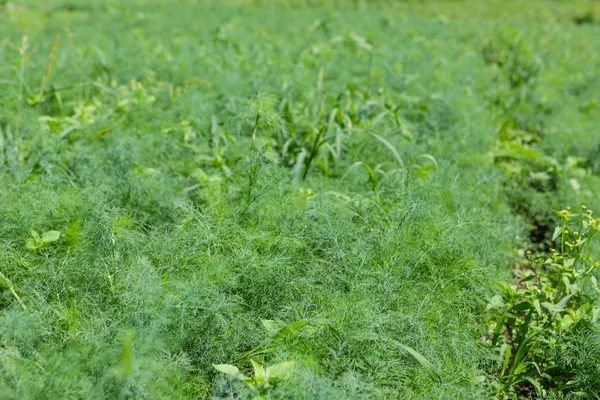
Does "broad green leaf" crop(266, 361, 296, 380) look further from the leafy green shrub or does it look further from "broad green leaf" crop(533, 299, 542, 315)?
"broad green leaf" crop(533, 299, 542, 315)

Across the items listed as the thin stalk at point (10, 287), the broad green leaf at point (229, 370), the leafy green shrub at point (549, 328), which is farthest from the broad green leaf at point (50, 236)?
the leafy green shrub at point (549, 328)

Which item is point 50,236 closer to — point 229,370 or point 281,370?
point 229,370

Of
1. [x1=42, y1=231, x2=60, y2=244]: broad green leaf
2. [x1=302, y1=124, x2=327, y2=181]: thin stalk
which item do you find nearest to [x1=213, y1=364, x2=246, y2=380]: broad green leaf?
[x1=42, y1=231, x2=60, y2=244]: broad green leaf

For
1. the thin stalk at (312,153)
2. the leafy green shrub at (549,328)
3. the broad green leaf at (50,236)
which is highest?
the thin stalk at (312,153)

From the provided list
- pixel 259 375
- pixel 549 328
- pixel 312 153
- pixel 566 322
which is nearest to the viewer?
pixel 259 375

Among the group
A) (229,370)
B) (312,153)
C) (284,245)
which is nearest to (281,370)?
(229,370)

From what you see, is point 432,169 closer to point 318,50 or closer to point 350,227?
point 350,227

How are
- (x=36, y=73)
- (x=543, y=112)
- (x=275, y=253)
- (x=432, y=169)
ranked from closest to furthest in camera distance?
(x=275, y=253) → (x=432, y=169) → (x=36, y=73) → (x=543, y=112)

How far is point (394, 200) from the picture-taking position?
308 centimetres

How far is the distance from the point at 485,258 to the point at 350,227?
0.69 m

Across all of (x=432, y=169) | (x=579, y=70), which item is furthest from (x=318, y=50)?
(x=579, y=70)

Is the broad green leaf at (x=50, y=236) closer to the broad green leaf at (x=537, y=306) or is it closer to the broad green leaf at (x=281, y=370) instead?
the broad green leaf at (x=281, y=370)

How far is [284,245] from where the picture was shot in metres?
2.53

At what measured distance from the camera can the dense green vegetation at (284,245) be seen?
6.72 feet
